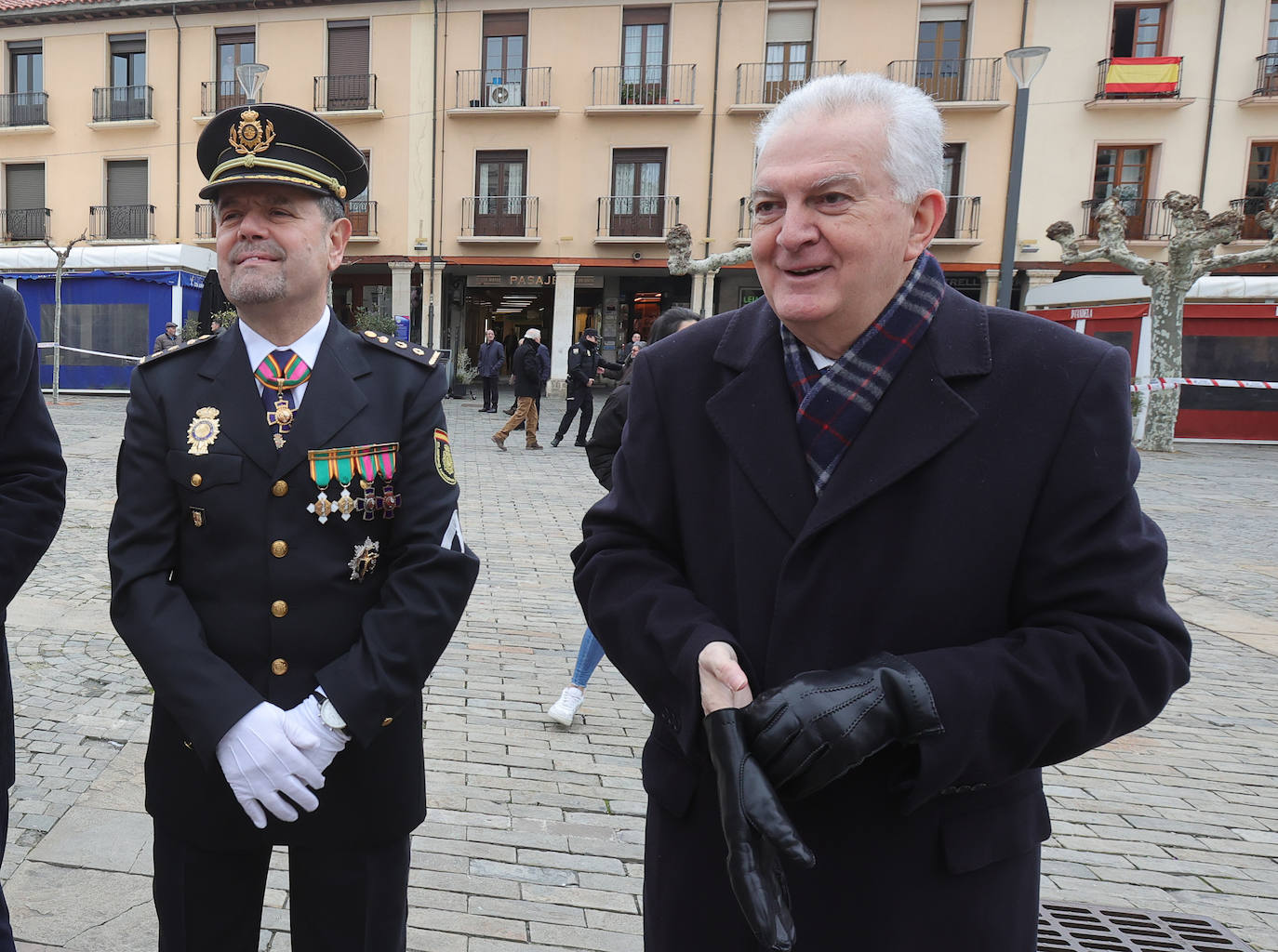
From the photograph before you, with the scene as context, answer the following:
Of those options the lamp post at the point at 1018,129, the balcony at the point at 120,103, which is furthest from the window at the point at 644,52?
the lamp post at the point at 1018,129

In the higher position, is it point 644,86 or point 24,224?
point 644,86

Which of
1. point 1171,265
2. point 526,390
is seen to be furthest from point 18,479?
point 1171,265

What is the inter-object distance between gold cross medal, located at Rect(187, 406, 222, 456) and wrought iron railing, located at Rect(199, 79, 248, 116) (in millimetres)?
28911

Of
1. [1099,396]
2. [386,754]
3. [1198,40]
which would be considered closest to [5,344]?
[386,754]

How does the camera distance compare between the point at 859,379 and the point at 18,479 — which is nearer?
the point at 859,379

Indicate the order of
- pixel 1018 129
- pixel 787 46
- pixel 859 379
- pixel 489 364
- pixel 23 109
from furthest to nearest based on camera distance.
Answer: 1. pixel 23 109
2. pixel 787 46
3. pixel 489 364
4. pixel 1018 129
5. pixel 859 379

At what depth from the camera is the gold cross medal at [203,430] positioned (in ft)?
6.32

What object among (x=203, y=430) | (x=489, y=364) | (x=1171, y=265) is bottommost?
(x=489, y=364)

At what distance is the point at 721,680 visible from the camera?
1441 mm

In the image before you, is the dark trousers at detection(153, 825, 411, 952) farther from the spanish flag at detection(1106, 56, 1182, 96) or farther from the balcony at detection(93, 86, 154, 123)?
the balcony at detection(93, 86, 154, 123)

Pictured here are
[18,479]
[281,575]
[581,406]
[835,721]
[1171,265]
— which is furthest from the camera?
Answer: [1171,265]

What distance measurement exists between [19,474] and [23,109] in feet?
108

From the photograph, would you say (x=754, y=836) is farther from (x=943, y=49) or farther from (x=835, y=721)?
(x=943, y=49)

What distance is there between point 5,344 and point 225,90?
96.1 feet
